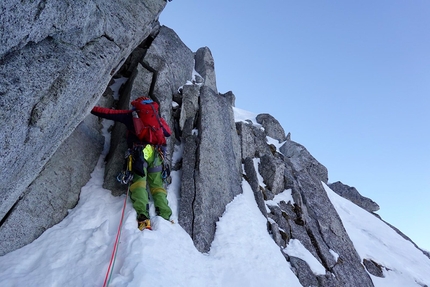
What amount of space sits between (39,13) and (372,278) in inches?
669

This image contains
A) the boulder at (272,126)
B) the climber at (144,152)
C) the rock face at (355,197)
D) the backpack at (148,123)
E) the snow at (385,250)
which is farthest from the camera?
the rock face at (355,197)

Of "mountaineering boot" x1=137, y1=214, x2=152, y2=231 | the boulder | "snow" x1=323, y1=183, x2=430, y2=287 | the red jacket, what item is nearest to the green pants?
"mountaineering boot" x1=137, y1=214, x2=152, y2=231

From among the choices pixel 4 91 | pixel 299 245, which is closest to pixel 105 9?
pixel 4 91

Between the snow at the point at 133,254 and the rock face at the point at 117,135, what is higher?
the rock face at the point at 117,135

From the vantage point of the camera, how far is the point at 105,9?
24.9ft

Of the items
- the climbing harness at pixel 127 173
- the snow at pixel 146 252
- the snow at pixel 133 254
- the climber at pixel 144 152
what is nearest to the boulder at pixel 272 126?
the snow at pixel 146 252

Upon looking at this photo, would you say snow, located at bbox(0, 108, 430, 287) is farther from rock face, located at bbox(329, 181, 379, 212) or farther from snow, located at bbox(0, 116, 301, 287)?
rock face, located at bbox(329, 181, 379, 212)

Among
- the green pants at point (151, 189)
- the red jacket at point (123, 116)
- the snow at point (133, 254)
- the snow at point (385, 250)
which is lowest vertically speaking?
the snow at point (133, 254)

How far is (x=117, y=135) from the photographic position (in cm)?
1097

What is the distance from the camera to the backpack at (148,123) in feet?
30.6

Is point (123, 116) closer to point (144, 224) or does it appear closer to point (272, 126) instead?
point (144, 224)

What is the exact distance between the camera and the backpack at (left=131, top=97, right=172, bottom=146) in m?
9.33

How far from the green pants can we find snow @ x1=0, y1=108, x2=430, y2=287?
30 centimetres

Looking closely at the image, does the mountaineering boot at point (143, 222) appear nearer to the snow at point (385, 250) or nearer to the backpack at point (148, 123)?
the backpack at point (148, 123)
